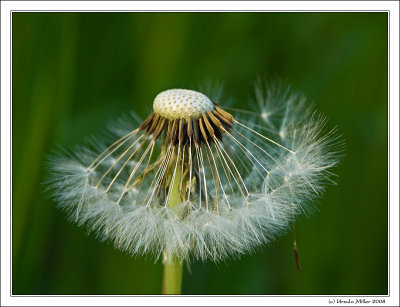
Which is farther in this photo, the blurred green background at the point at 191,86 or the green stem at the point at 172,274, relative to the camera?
the blurred green background at the point at 191,86

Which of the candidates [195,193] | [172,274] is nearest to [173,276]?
[172,274]

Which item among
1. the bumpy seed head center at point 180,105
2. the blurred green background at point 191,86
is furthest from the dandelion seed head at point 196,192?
the blurred green background at point 191,86

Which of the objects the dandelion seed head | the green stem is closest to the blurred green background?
the dandelion seed head

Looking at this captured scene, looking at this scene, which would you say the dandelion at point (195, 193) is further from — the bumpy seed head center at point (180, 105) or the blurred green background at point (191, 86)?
the blurred green background at point (191, 86)

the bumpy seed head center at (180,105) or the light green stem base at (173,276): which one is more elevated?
the bumpy seed head center at (180,105)

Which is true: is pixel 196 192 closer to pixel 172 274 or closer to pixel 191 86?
pixel 172 274

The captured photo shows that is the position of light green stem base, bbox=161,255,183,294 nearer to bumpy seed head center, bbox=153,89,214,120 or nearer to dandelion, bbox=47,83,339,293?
dandelion, bbox=47,83,339,293

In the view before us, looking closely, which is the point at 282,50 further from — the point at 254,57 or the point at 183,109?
the point at 183,109
